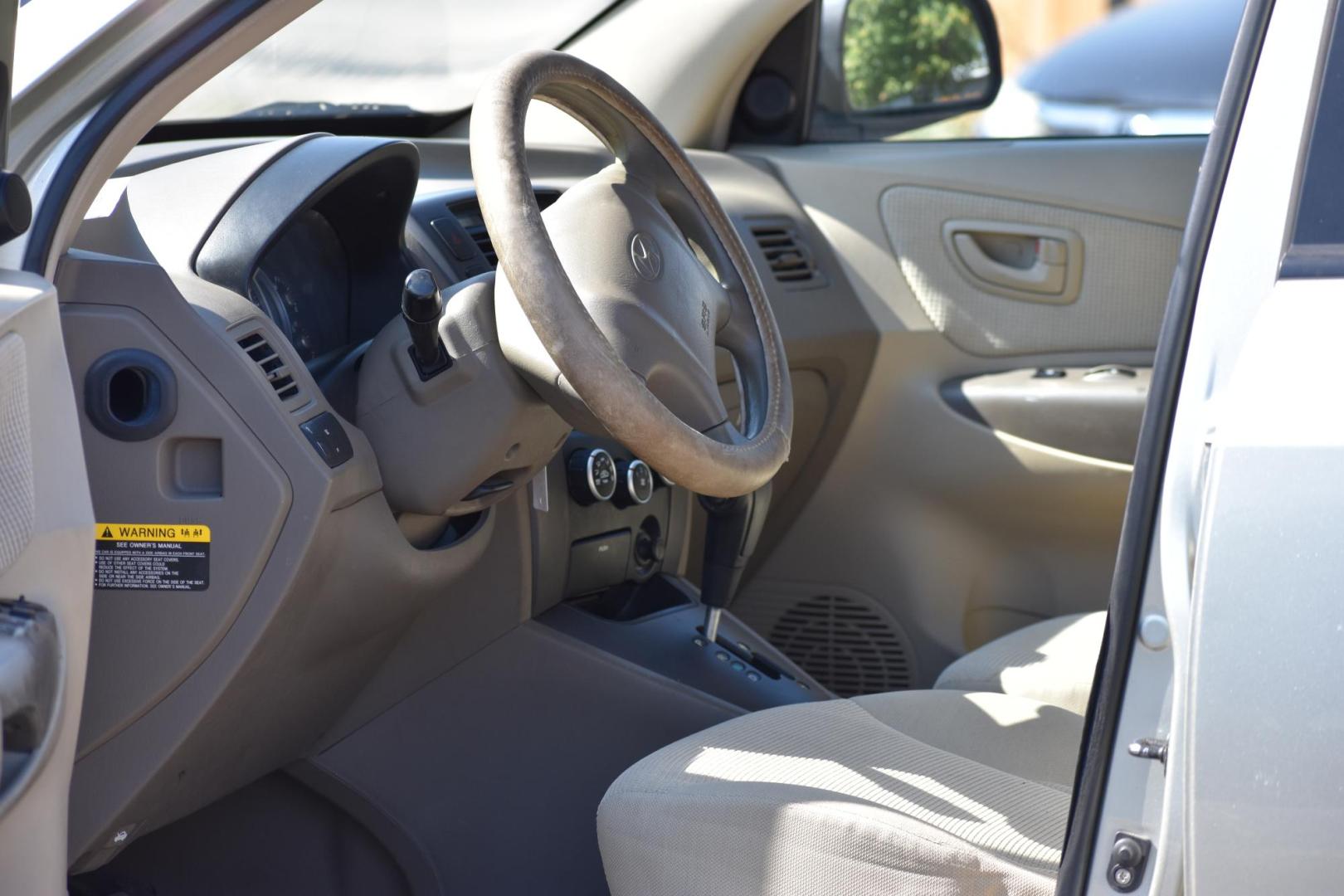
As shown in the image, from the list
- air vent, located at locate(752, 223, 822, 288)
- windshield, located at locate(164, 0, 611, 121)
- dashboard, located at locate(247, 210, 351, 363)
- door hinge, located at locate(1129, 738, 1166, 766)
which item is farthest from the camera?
air vent, located at locate(752, 223, 822, 288)

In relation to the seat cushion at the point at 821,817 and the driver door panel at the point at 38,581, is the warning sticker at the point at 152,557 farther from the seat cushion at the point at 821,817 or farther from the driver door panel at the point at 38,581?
the seat cushion at the point at 821,817

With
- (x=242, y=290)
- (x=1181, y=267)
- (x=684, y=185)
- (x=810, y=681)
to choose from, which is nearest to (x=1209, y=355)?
(x=1181, y=267)

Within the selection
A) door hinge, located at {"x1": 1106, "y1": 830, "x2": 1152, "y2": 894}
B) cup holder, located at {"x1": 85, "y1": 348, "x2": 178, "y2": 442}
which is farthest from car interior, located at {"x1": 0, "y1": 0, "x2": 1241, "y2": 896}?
door hinge, located at {"x1": 1106, "y1": 830, "x2": 1152, "y2": 894}

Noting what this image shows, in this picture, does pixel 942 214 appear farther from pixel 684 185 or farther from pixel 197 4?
pixel 197 4

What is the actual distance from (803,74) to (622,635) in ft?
4.19

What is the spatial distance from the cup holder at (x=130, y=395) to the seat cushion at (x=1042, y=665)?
1.04 metres

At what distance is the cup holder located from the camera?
1.47 m

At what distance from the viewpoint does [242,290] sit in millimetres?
1604

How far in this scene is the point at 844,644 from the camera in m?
2.78

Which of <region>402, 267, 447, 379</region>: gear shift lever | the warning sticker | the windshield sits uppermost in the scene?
the windshield

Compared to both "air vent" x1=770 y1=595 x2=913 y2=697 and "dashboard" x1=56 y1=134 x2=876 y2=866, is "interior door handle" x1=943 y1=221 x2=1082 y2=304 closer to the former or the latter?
"air vent" x1=770 y1=595 x2=913 y2=697

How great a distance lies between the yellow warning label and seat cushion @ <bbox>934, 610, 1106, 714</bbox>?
0.98 meters

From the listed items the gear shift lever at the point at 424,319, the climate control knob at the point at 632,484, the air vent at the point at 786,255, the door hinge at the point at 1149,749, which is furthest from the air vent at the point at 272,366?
the air vent at the point at 786,255

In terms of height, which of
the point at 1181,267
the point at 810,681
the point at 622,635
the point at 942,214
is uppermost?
the point at 1181,267
